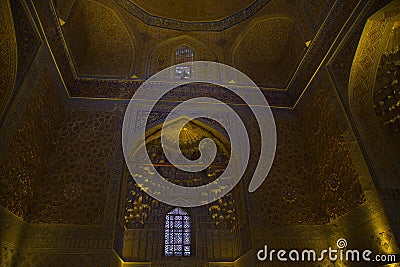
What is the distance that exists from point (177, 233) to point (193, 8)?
4946 millimetres

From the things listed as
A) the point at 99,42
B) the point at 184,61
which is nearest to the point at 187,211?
the point at 184,61

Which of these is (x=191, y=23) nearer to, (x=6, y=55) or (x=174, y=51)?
(x=174, y=51)

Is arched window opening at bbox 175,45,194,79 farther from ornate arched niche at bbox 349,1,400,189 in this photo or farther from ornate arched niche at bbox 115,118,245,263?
ornate arched niche at bbox 349,1,400,189

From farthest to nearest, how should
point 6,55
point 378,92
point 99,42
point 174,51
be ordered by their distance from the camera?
1. point 174,51
2. point 99,42
3. point 378,92
4. point 6,55

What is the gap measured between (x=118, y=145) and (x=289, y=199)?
10.1 ft

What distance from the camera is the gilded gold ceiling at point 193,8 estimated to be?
643 cm

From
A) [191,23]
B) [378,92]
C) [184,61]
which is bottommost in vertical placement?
[378,92]

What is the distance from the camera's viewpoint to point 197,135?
669 centimetres

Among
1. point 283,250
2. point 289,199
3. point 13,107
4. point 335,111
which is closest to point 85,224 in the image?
point 13,107

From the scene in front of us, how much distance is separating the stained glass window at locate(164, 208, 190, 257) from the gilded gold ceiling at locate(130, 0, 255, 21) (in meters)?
4.37

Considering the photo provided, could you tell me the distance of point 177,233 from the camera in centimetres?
652

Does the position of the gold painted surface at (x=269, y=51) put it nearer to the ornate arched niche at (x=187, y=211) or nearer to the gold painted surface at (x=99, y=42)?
the ornate arched niche at (x=187, y=211)

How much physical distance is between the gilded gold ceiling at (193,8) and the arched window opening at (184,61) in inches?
26.3

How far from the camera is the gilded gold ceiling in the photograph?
21.1ft
